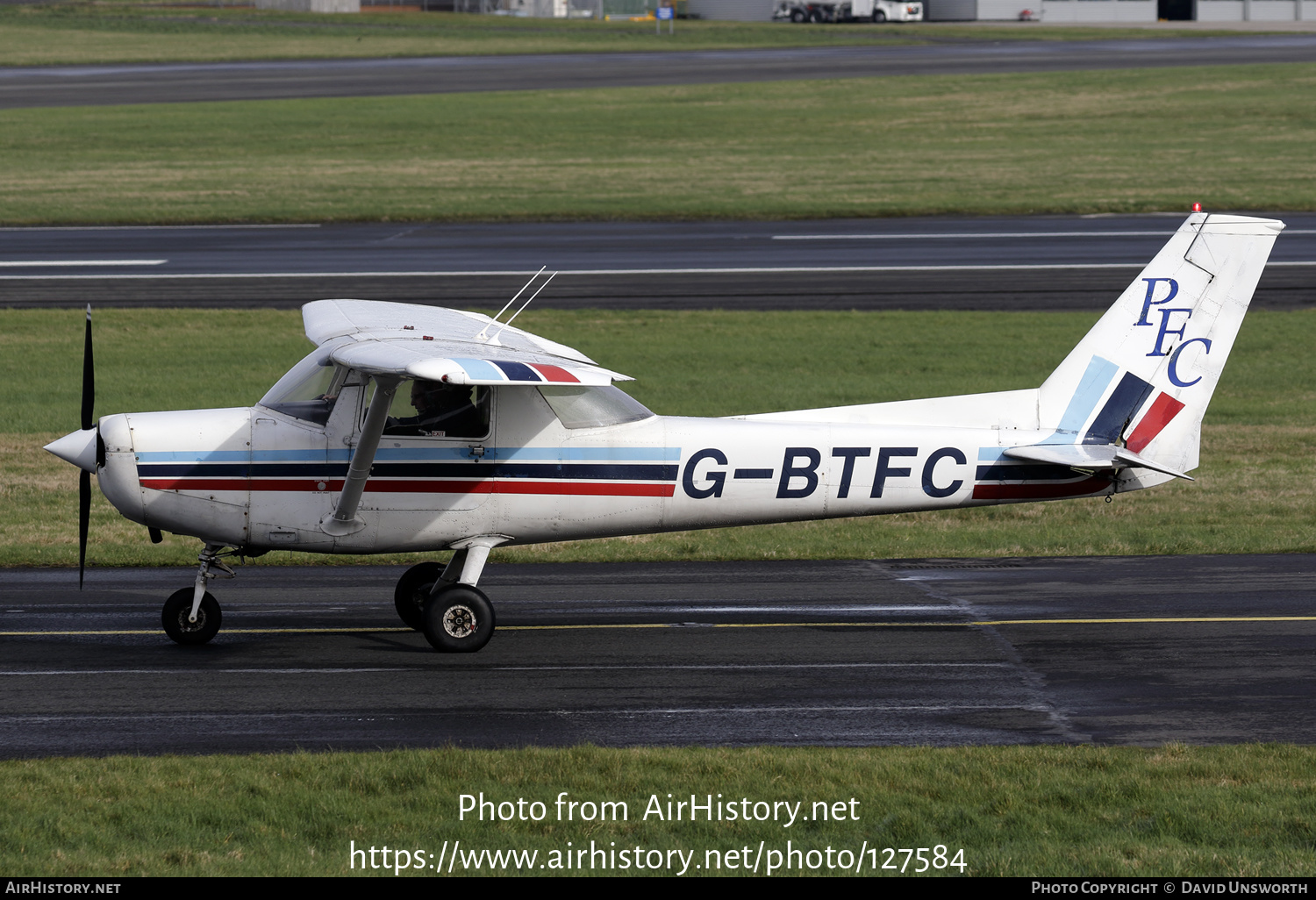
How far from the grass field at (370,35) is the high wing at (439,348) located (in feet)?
209

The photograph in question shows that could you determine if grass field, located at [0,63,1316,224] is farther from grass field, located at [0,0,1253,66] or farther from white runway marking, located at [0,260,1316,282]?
grass field, located at [0,0,1253,66]

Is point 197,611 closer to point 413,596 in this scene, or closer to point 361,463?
point 413,596

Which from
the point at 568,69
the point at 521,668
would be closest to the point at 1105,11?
the point at 568,69

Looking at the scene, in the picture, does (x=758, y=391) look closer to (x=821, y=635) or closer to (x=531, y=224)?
(x=821, y=635)

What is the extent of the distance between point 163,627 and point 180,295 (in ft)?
59.7

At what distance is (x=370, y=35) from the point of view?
85312mm

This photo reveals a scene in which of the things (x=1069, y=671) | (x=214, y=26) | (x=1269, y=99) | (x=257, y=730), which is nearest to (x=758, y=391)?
(x=1069, y=671)

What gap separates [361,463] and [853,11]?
87.3m

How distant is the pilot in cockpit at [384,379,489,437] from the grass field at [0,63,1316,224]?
26.9 meters

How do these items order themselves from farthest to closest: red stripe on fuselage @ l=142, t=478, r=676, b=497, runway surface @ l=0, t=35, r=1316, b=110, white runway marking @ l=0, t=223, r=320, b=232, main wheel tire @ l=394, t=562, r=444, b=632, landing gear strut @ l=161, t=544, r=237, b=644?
runway surface @ l=0, t=35, r=1316, b=110 < white runway marking @ l=0, t=223, r=320, b=232 < main wheel tire @ l=394, t=562, r=444, b=632 < landing gear strut @ l=161, t=544, r=237, b=644 < red stripe on fuselage @ l=142, t=478, r=676, b=497

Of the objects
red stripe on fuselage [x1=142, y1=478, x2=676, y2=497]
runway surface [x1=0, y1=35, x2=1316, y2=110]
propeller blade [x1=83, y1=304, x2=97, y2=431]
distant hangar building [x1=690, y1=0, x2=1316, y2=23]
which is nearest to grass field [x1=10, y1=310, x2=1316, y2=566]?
red stripe on fuselage [x1=142, y1=478, x2=676, y2=497]

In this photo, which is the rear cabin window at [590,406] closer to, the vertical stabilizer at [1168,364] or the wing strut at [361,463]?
the wing strut at [361,463]

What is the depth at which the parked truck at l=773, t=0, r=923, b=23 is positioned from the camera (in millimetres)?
92562

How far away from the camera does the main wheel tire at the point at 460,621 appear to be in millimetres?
12016
